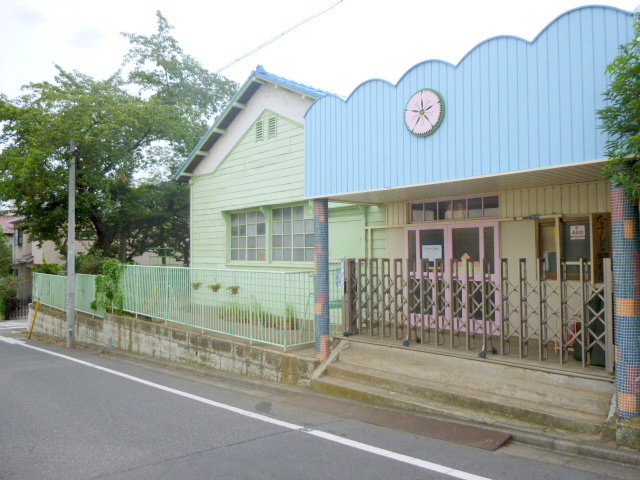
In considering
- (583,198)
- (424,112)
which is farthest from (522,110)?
(583,198)

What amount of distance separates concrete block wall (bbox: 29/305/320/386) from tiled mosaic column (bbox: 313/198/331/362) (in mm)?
302

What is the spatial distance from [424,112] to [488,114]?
100cm

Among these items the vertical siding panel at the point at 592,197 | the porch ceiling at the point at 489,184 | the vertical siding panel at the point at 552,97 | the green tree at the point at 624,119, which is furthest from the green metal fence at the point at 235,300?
the green tree at the point at 624,119

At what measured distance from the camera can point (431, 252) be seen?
973 cm

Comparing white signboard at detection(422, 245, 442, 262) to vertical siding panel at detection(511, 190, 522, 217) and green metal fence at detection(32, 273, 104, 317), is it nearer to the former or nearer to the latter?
vertical siding panel at detection(511, 190, 522, 217)

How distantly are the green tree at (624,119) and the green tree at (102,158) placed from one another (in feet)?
52.3

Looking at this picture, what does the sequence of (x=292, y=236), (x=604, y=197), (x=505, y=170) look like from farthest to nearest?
1. (x=292, y=236)
2. (x=604, y=197)
3. (x=505, y=170)

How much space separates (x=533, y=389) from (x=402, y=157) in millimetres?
3609

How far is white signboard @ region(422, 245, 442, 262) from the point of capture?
963 centimetres

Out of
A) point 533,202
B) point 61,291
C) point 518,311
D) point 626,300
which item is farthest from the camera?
point 61,291

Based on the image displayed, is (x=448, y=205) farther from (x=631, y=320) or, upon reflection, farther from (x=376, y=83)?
(x=631, y=320)

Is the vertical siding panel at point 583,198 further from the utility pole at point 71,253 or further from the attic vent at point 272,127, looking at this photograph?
the utility pole at point 71,253

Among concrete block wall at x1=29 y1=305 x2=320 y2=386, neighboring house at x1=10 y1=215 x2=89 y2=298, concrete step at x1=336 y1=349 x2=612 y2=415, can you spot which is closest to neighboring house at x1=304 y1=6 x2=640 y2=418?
concrete step at x1=336 y1=349 x2=612 y2=415

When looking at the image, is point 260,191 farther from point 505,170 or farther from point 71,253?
point 505,170
